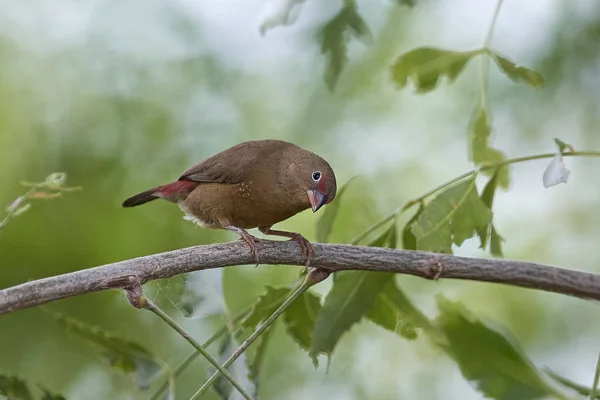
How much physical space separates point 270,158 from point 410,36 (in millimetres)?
3671

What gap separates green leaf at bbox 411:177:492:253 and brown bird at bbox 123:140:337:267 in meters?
0.65

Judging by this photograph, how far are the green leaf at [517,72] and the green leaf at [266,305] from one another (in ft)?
4.15

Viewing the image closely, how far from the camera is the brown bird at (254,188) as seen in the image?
3.41 m

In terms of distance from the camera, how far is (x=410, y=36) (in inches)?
270

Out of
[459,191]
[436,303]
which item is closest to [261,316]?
[436,303]

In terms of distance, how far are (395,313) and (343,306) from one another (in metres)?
0.31

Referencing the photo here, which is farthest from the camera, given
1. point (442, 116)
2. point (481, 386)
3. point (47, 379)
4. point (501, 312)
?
point (442, 116)

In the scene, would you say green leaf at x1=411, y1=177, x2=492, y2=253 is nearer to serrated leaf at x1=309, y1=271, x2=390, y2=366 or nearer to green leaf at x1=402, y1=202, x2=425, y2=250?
green leaf at x1=402, y1=202, x2=425, y2=250

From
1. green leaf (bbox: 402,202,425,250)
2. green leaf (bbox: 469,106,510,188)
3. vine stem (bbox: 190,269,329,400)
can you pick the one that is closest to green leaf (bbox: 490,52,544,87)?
green leaf (bbox: 469,106,510,188)

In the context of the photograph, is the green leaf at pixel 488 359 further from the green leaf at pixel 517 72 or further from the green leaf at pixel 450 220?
the green leaf at pixel 517 72

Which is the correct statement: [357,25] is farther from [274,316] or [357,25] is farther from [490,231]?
[274,316]

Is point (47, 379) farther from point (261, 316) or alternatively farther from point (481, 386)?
point (481, 386)

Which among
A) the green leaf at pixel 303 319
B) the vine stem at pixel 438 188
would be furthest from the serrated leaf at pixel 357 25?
the green leaf at pixel 303 319

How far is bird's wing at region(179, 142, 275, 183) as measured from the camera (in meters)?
3.51
